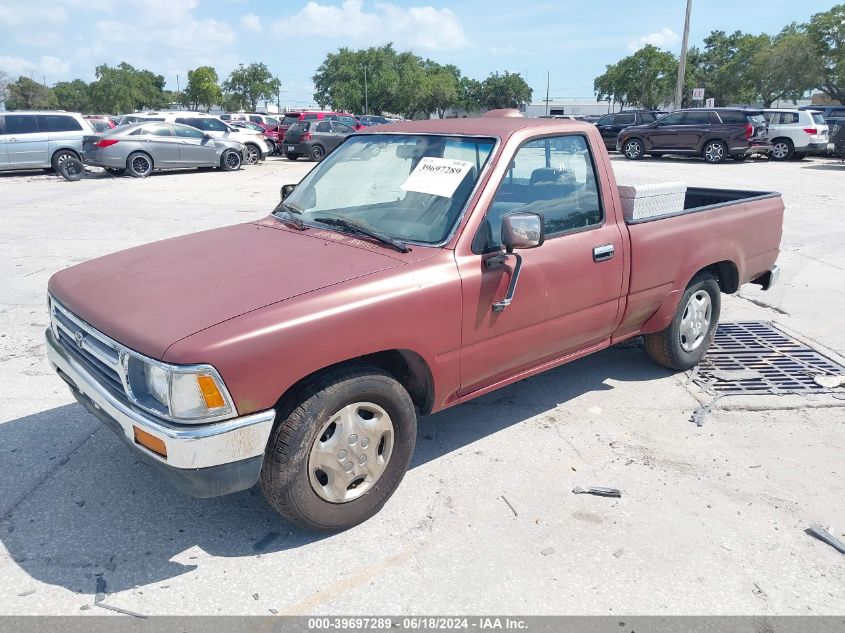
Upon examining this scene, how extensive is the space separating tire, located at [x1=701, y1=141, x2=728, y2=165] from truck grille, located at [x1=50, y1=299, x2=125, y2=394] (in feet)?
76.0

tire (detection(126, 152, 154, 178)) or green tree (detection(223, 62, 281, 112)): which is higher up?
green tree (detection(223, 62, 281, 112))

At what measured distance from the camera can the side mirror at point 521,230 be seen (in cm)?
322

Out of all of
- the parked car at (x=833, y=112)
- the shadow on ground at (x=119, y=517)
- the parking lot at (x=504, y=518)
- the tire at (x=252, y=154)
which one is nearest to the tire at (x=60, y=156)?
the tire at (x=252, y=154)

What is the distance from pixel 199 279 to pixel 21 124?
60.9 ft

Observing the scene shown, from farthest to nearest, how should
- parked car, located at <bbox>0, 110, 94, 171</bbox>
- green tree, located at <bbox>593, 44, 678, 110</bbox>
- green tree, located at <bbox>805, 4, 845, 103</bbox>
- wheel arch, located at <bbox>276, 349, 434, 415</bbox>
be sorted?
green tree, located at <bbox>593, 44, 678, 110</bbox>
green tree, located at <bbox>805, 4, 845, 103</bbox>
parked car, located at <bbox>0, 110, 94, 171</bbox>
wheel arch, located at <bbox>276, 349, 434, 415</bbox>

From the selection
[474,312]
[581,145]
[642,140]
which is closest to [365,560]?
[474,312]

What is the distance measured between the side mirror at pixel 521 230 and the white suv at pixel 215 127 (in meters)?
19.0

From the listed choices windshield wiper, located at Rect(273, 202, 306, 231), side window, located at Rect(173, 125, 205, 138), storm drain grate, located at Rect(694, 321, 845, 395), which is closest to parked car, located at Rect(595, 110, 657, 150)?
side window, located at Rect(173, 125, 205, 138)

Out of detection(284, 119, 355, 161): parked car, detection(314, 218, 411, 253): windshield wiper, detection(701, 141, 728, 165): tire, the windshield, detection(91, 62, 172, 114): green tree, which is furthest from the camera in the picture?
detection(91, 62, 172, 114): green tree

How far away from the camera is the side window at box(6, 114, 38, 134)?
17969 millimetres

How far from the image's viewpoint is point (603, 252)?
3.98 m

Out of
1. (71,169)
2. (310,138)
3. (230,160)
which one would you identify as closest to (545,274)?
(71,169)

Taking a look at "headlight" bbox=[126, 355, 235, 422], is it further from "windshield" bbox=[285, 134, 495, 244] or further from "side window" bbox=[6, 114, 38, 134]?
"side window" bbox=[6, 114, 38, 134]
